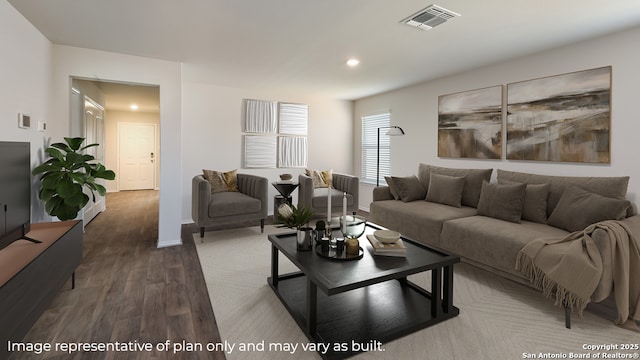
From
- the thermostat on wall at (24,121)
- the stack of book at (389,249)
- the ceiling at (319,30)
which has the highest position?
the ceiling at (319,30)

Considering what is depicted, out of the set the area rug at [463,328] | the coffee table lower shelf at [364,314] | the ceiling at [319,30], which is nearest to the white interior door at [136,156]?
the ceiling at [319,30]

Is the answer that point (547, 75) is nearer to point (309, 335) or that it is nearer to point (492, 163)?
point (492, 163)

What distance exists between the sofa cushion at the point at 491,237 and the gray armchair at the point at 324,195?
198 cm

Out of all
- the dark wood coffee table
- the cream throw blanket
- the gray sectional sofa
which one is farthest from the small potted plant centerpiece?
the cream throw blanket

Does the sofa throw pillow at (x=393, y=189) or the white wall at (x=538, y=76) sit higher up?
the white wall at (x=538, y=76)

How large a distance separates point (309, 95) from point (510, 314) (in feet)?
15.5

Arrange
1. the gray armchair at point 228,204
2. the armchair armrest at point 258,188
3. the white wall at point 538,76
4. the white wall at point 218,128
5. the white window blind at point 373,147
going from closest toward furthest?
the white wall at point 538,76
the gray armchair at point 228,204
the armchair armrest at point 258,188
the white wall at point 218,128
the white window blind at point 373,147

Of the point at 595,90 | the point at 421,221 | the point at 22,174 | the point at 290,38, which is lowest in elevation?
the point at 421,221

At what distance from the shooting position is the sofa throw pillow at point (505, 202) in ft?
9.81

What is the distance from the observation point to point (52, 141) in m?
3.31

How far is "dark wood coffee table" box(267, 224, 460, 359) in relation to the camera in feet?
6.02

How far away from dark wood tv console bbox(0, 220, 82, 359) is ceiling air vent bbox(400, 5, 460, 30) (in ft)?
10.0

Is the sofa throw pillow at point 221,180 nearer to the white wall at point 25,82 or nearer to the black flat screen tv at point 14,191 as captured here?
the white wall at point 25,82

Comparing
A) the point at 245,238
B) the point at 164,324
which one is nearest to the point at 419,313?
the point at 164,324
